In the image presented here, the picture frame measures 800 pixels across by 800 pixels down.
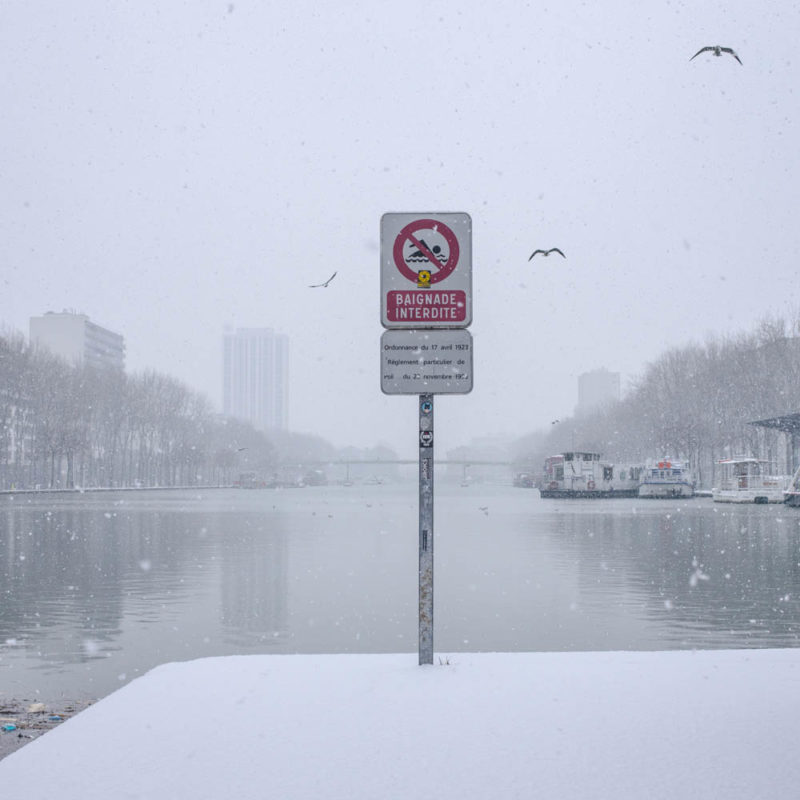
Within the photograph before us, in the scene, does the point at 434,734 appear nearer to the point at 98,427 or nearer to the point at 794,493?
the point at 794,493

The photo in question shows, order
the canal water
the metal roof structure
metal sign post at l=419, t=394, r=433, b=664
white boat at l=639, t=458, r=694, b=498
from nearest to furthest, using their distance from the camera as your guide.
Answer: metal sign post at l=419, t=394, r=433, b=664, the canal water, the metal roof structure, white boat at l=639, t=458, r=694, b=498

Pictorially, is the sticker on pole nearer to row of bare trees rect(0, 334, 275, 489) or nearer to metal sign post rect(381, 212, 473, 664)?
metal sign post rect(381, 212, 473, 664)

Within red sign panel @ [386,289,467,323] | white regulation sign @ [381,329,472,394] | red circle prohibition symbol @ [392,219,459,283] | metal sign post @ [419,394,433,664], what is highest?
red circle prohibition symbol @ [392,219,459,283]

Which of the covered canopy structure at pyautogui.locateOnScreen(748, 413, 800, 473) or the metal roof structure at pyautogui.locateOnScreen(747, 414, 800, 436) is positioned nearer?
the metal roof structure at pyautogui.locateOnScreen(747, 414, 800, 436)

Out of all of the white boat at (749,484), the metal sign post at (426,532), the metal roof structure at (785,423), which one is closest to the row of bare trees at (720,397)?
the white boat at (749,484)

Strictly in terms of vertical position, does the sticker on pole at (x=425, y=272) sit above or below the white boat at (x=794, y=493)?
above

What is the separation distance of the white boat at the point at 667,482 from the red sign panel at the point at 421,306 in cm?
7472

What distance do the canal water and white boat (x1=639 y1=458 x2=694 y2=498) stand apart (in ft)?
160

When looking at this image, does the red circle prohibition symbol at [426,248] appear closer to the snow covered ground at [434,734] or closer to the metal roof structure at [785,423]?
the snow covered ground at [434,734]

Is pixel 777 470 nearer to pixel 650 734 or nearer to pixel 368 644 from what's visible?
pixel 368 644

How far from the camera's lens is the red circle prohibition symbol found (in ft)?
22.4

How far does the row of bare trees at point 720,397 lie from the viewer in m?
69.5

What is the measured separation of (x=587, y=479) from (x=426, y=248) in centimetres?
8174

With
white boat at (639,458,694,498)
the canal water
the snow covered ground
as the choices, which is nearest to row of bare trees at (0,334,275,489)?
white boat at (639,458,694,498)
